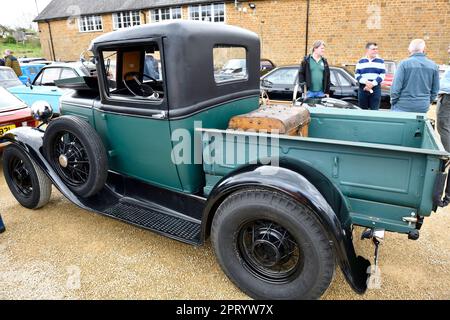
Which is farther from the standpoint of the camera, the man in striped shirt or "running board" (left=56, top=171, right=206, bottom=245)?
the man in striped shirt

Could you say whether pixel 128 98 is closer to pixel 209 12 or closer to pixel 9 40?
pixel 209 12

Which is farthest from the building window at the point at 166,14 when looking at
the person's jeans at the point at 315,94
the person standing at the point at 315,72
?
the person's jeans at the point at 315,94

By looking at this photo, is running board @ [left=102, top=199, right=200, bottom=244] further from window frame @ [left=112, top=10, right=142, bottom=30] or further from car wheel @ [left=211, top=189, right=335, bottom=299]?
window frame @ [left=112, top=10, right=142, bottom=30]

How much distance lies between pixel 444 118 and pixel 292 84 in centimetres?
372

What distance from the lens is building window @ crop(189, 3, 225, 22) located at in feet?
56.1

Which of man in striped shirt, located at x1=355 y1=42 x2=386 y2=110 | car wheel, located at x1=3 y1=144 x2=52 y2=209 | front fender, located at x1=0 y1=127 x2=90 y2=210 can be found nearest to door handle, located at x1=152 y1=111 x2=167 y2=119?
front fender, located at x1=0 y1=127 x2=90 y2=210

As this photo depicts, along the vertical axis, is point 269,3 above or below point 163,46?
above

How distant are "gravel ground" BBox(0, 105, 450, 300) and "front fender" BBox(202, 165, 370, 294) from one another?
1.51 feet

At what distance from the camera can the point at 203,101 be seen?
107 inches

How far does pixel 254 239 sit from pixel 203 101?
3.89 ft

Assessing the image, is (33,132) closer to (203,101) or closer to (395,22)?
(203,101)

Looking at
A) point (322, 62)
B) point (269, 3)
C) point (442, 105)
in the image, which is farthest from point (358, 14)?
point (442, 105)

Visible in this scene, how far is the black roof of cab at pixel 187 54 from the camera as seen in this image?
242cm

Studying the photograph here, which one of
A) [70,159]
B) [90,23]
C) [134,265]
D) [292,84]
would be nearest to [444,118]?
[292,84]
